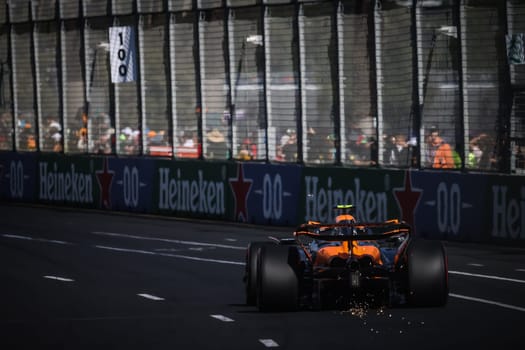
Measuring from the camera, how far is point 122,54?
3309 centimetres

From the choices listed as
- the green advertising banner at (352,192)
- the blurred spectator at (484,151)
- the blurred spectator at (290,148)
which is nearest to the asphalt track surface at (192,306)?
the blurred spectator at (484,151)

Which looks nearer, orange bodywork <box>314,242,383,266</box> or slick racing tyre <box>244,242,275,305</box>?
orange bodywork <box>314,242,383,266</box>

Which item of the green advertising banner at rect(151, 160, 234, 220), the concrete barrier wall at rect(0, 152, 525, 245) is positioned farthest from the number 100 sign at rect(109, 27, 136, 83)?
the green advertising banner at rect(151, 160, 234, 220)

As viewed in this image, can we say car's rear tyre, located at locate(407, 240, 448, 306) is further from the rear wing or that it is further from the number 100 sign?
the number 100 sign

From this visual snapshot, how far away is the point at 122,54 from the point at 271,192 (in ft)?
22.5

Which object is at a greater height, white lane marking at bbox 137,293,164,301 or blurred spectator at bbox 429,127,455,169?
blurred spectator at bbox 429,127,455,169

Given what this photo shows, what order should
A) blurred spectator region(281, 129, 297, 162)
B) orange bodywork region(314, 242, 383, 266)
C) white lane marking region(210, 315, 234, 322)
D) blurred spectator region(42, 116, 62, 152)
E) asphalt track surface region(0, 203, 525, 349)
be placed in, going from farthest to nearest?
blurred spectator region(42, 116, 62, 152)
blurred spectator region(281, 129, 297, 162)
orange bodywork region(314, 242, 383, 266)
white lane marking region(210, 315, 234, 322)
asphalt track surface region(0, 203, 525, 349)

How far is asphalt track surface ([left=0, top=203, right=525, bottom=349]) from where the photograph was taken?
1147 centimetres

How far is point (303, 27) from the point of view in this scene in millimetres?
28016

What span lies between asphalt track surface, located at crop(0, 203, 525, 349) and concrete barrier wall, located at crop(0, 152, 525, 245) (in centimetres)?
72

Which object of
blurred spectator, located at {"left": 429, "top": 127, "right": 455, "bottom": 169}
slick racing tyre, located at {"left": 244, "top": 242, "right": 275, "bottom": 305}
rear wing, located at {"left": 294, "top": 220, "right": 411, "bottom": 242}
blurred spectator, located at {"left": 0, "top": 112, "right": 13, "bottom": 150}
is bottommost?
slick racing tyre, located at {"left": 244, "top": 242, "right": 275, "bottom": 305}

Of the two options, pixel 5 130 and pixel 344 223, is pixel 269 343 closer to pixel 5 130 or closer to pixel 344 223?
pixel 344 223

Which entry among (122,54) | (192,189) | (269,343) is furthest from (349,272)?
(122,54)

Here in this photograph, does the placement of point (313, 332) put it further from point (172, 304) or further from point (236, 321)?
point (172, 304)
